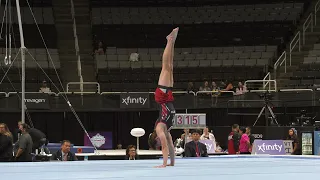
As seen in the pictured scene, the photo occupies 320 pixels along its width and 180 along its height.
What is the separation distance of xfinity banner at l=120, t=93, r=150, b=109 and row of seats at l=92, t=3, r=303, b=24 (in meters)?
7.94

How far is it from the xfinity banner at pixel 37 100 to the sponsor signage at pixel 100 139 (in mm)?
1723

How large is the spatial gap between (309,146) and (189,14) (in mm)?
12112

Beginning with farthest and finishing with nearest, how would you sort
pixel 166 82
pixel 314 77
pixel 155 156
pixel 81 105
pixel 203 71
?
pixel 203 71 < pixel 314 77 < pixel 81 105 < pixel 155 156 < pixel 166 82

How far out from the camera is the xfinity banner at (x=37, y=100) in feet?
53.8

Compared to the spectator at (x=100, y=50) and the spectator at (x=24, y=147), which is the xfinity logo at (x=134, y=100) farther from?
the spectator at (x=24, y=147)

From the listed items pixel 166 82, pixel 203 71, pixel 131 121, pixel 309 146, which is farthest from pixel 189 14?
pixel 166 82

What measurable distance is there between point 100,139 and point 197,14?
31.0 feet

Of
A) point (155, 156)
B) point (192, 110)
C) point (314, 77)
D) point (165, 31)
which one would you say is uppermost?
point (165, 31)

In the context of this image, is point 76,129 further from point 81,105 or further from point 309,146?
point 309,146

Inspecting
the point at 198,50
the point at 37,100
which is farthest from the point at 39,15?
the point at 37,100

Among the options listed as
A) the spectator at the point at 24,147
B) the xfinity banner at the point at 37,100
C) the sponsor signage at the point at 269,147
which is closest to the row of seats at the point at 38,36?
the xfinity banner at the point at 37,100

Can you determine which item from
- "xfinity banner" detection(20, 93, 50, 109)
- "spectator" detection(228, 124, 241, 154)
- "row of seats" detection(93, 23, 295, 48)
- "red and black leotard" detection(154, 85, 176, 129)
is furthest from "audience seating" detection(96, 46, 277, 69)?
"red and black leotard" detection(154, 85, 176, 129)

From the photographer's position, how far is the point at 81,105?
16797mm

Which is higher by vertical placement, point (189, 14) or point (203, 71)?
point (189, 14)
